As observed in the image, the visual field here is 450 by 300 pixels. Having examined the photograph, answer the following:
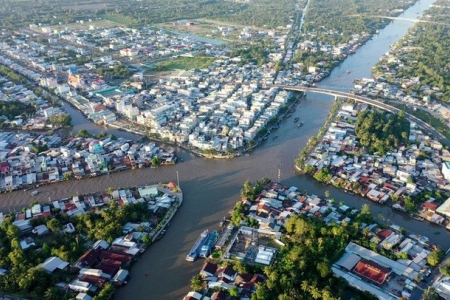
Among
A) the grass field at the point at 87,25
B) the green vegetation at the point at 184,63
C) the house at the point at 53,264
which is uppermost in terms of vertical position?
the grass field at the point at 87,25

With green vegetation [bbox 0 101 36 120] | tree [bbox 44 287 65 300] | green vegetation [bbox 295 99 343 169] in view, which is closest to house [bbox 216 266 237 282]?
tree [bbox 44 287 65 300]

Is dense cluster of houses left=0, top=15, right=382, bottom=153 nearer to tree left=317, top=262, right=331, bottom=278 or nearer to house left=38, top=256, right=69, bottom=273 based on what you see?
tree left=317, top=262, right=331, bottom=278

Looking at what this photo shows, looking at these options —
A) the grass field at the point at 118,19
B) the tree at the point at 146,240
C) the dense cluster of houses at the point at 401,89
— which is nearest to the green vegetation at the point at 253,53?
the dense cluster of houses at the point at 401,89

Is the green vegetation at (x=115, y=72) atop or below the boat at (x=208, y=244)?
atop

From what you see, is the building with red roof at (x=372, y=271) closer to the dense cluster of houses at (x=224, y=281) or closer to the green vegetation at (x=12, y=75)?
the dense cluster of houses at (x=224, y=281)

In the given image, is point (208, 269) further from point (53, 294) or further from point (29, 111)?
point (29, 111)

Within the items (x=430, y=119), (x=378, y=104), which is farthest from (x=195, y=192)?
(x=430, y=119)
